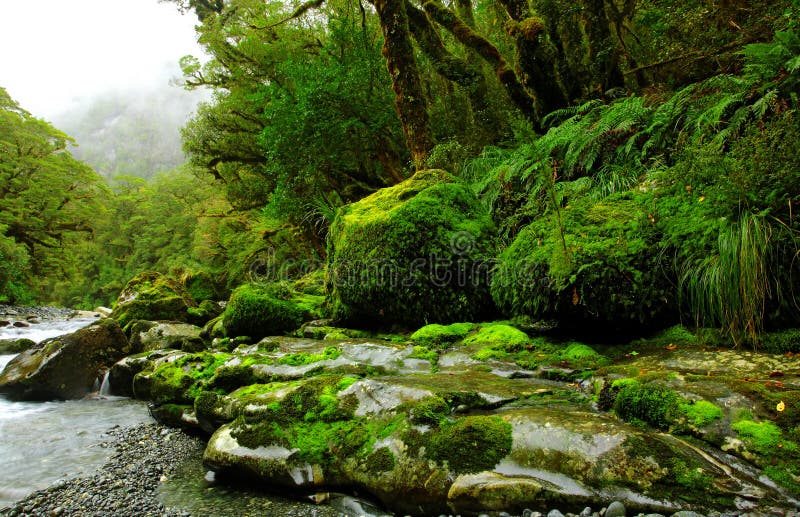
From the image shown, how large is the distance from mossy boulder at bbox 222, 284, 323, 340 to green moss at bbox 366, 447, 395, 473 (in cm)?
426

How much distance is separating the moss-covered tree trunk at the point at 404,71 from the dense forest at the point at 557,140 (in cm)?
3

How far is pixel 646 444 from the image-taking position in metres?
2.08

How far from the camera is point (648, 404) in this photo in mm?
2424

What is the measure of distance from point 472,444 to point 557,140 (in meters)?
5.35

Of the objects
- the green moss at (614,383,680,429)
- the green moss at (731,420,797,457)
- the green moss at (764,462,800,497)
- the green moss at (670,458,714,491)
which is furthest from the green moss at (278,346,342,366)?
the green moss at (764,462,800,497)

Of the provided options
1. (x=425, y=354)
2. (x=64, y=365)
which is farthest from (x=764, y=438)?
(x=64, y=365)

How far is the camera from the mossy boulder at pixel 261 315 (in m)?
6.55

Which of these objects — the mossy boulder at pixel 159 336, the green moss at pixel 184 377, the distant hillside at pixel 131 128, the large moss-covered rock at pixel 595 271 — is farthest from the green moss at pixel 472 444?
the distant hillside at pixel 131 128

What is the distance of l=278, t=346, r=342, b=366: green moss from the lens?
437 cm

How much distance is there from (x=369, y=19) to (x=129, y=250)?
35.0 m

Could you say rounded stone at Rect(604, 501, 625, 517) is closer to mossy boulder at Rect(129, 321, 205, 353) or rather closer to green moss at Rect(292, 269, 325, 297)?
green moss at Rect(292, 269, 325, 297)

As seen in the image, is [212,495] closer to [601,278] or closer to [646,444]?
[646,444]

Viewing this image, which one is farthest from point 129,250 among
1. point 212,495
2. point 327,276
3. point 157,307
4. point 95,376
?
point 212,495

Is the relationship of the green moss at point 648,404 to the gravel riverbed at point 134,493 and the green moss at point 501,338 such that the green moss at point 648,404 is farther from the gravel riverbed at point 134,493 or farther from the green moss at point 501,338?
the gravel riverbed at point 134,493
